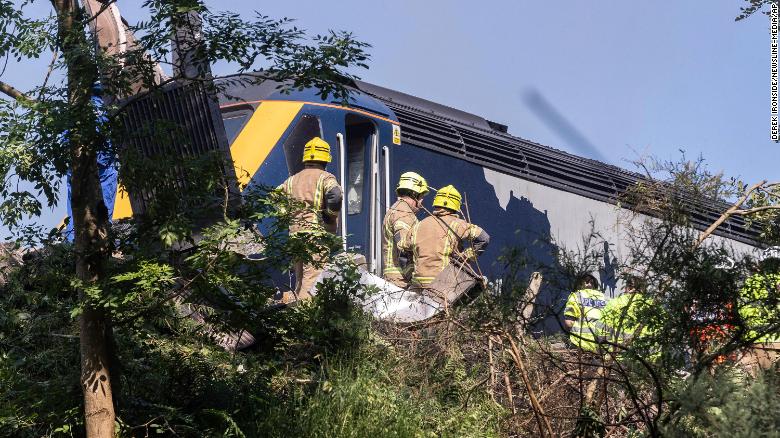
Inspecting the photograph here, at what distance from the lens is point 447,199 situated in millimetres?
11680

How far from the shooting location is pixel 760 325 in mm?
6910

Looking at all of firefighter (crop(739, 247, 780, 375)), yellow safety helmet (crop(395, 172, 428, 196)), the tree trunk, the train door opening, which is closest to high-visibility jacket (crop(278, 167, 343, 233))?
the train door opening

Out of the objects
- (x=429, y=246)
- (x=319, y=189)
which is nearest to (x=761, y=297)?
(x=429, y=246)

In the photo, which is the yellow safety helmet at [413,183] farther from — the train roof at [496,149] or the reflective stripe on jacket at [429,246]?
the train roof at [496,149]

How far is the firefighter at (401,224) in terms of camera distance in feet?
37.7

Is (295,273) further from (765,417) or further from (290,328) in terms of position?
(765,417)

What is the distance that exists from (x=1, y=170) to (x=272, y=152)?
4.55 meters

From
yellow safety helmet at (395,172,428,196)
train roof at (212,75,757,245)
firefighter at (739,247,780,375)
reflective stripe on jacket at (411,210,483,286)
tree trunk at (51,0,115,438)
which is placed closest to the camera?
firefighter at (739,247,780,375)

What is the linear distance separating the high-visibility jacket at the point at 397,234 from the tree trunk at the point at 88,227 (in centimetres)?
432

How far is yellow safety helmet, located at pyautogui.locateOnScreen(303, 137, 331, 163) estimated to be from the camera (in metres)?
11.2

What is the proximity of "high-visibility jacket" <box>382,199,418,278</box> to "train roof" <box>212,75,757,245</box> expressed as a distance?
3.43 feet

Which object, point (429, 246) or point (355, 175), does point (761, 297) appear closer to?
point (429, 246)

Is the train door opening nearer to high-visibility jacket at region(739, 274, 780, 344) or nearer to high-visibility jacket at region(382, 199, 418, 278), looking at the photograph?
high-visibility jacket at region(382, 199, 418, 278)

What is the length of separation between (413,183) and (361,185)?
0.62m
